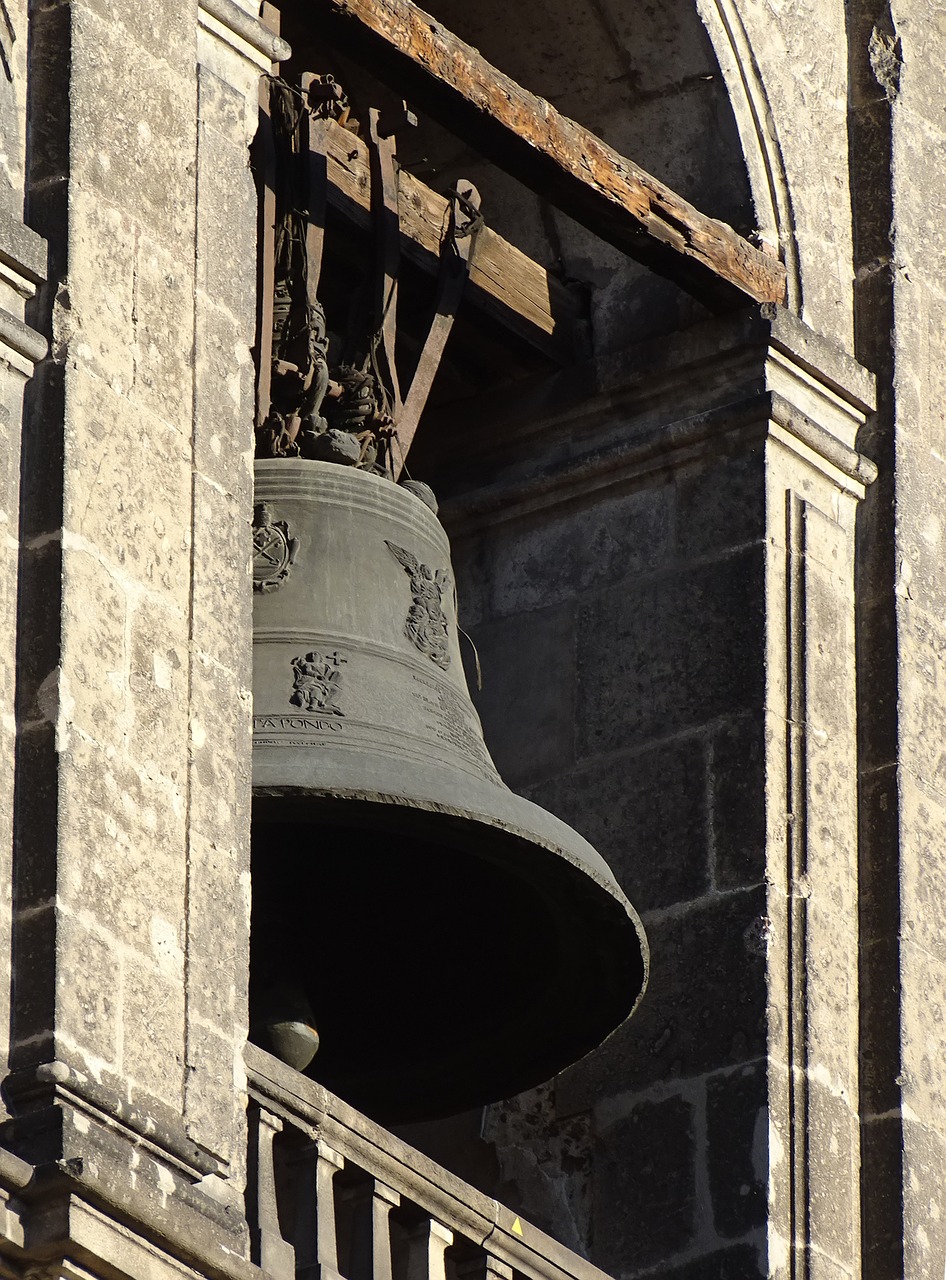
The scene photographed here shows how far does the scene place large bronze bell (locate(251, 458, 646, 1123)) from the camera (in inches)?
224

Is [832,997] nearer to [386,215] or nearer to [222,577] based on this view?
[386,215]

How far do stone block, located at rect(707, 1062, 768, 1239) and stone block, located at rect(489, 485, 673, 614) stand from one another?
3.38 feet

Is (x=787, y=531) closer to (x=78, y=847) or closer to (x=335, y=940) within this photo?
(x=335, y=940)

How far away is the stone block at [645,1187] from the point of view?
6.56 metres

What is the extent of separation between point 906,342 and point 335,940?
1757 millimetres

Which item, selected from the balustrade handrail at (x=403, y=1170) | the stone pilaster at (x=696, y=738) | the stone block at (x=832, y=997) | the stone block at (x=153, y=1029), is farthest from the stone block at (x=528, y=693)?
the stone block at (x=153, y=1029)

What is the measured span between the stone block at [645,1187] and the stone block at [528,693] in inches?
28.6

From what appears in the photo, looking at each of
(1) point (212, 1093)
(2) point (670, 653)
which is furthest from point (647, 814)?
(1) point (212, 1093)

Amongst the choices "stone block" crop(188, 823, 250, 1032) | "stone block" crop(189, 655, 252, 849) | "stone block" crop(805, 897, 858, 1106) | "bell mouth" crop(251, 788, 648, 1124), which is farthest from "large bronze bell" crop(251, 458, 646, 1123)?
"stone block" crop(805, 897, 858, 1106)

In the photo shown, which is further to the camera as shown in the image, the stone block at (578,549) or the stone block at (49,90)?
the stone block at (578,549)

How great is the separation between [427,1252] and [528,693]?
180 cm

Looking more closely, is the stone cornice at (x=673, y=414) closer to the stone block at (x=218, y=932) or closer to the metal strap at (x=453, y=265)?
the metal strap at (x=453, y=265)

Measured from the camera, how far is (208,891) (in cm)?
525

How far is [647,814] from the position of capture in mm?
6953
